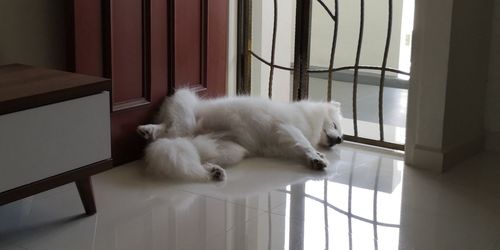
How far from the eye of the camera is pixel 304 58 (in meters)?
Result: 3.51

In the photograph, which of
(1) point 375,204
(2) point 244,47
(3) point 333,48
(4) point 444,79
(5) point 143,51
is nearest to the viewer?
(1) point 375,204

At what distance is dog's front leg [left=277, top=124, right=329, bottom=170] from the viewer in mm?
2947

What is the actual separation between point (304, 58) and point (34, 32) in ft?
4.81

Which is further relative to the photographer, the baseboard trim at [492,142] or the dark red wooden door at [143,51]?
the baseboard trim at [492,142]

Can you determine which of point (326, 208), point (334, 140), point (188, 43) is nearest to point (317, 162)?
point (334, 140)

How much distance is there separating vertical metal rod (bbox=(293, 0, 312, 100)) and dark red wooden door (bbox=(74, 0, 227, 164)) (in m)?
0.40

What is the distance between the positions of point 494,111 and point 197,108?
1.51 metres

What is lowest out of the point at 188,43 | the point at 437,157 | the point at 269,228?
the point at 269,228

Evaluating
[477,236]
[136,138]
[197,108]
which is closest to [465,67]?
[477,236]

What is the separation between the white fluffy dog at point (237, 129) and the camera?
9.45 ft

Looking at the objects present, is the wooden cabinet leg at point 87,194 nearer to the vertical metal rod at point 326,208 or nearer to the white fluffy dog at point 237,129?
the white fluffy dog at point 237,129

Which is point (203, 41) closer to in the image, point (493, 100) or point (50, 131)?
point (50, 131)

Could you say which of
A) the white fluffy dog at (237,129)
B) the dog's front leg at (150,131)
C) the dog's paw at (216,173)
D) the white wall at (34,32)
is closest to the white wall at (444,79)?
the white fluffy dog at (237,129)

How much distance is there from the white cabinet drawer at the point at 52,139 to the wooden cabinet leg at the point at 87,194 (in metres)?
0.09
